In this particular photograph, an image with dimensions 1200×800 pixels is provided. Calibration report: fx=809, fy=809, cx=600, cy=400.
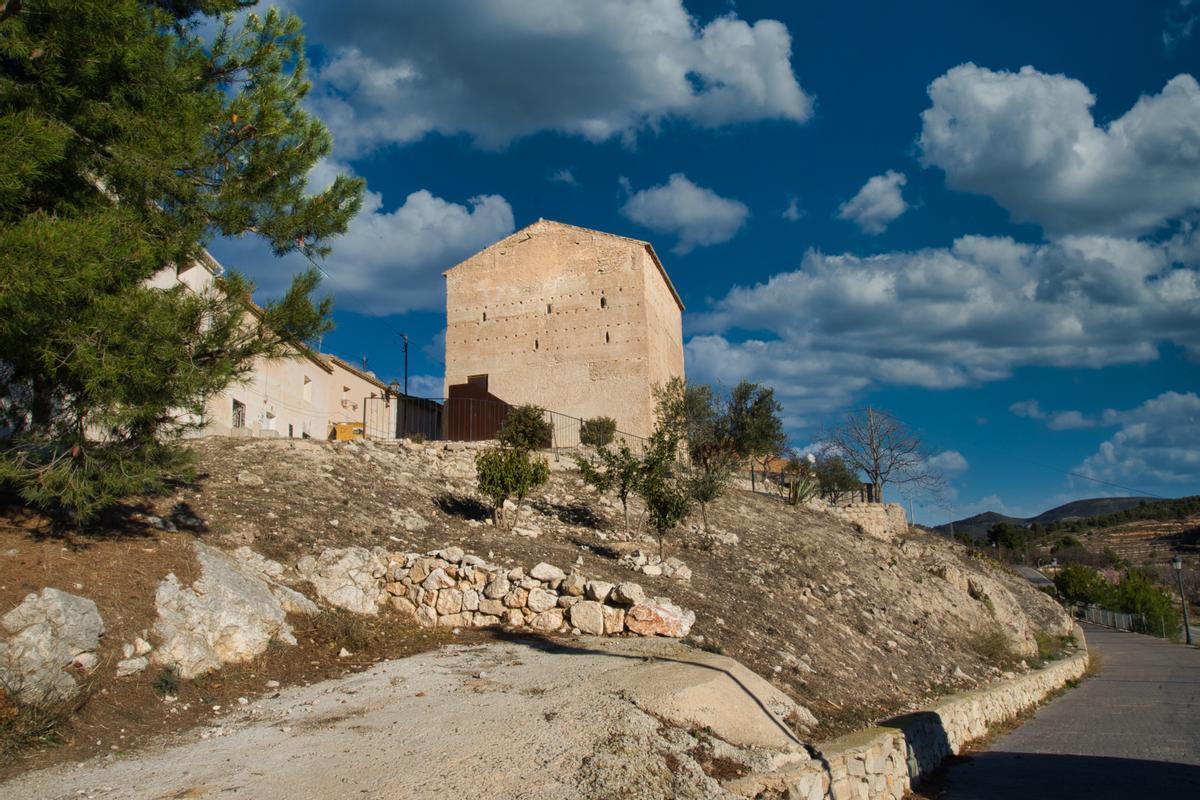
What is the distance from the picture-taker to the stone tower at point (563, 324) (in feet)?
114

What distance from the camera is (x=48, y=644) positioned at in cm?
678

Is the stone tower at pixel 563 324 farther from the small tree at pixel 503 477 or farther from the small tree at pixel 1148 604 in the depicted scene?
the small tree at pixel 1148 604

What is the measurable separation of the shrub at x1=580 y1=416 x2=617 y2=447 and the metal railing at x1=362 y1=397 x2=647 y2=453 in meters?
0.56

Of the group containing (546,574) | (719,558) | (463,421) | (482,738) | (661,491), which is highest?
A: (463,421)

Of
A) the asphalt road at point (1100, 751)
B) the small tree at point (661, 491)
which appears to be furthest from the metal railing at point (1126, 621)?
the small tree at point (661, 491)

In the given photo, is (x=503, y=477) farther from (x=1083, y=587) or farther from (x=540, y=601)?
(x=1083, y=587)

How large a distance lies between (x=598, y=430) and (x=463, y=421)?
701 centimetres

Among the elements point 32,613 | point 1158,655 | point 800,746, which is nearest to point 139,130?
point 32,613

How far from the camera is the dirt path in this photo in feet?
17.7

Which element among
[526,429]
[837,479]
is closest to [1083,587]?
[837,479]

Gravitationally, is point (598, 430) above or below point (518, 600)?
above

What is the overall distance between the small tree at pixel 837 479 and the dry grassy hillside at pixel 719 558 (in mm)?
20103

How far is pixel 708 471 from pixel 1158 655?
2049cm

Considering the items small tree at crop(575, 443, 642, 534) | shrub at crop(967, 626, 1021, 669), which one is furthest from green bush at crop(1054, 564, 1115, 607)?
small tree at crop(575, 443, 642, 534)
